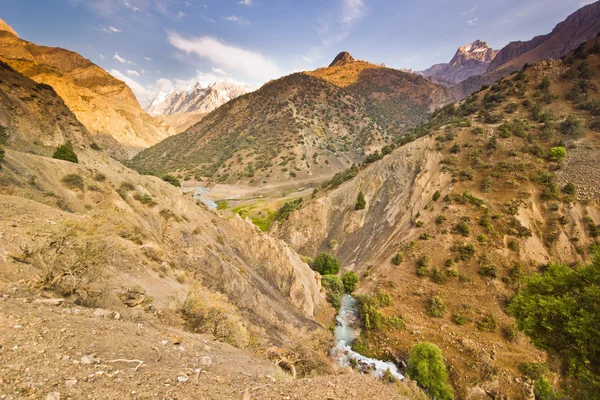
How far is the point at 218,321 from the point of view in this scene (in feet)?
45.2

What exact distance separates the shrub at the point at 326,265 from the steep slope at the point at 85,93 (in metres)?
145

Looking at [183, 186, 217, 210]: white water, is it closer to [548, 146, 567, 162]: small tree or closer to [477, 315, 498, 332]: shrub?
[477, 315, 498, 332]: shrub

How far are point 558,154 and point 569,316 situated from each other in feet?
123

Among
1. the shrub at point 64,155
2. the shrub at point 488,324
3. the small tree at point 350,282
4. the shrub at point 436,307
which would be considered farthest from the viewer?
the small tree at point 350,282

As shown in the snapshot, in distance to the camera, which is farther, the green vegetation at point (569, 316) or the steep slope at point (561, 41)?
the steep slope at point (561, 41)

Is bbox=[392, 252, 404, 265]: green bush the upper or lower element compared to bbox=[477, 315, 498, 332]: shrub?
upper

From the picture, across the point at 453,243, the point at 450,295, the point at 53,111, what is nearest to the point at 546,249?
the point at 453,243

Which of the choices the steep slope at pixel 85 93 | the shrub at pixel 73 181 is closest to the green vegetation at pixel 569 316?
the shrub at pixel 73 181

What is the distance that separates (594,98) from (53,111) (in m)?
98.1

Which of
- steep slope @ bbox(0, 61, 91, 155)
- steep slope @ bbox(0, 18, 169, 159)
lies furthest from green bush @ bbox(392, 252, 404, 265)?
steep slope @ bbox(0, 18, 169, 159)

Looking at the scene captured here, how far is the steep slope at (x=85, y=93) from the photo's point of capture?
133750 mm

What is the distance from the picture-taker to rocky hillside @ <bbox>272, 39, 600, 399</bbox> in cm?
2489

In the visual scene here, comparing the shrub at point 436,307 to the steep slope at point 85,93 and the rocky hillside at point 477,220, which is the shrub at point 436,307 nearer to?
the rocky hillside at point 477,220

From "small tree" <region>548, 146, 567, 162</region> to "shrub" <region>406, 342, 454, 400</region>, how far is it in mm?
34389
